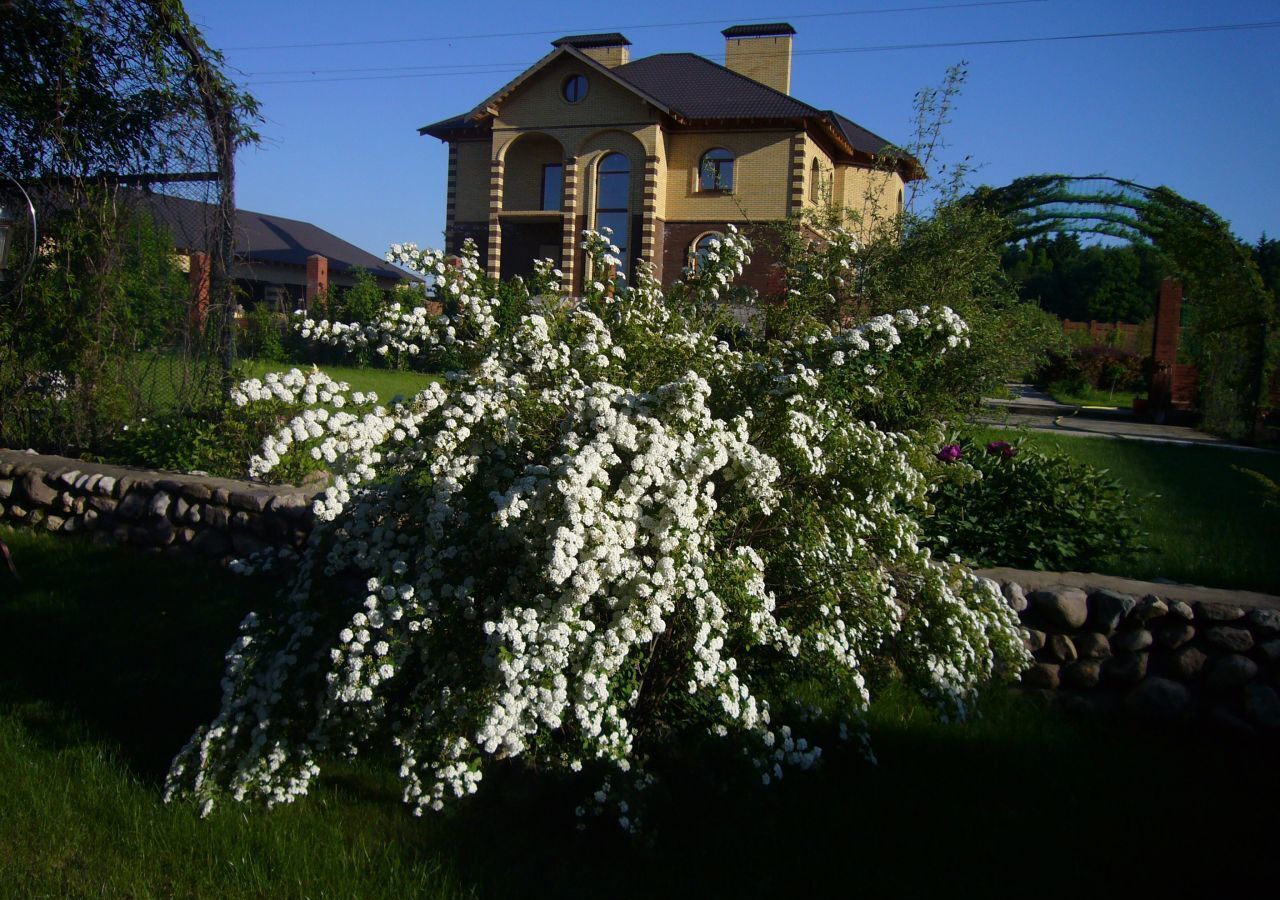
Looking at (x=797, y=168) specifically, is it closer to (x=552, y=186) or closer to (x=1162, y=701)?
(x=552, y=186)

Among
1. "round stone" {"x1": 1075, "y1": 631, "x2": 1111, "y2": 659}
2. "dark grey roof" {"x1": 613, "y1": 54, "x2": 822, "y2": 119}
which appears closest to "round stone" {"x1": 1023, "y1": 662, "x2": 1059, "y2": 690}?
"round stone" {"x1": 1075, "y1": 631, "x2": 1111, "y2": 659}

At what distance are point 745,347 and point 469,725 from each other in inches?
85.6

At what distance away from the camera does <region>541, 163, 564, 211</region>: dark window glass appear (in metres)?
27.3

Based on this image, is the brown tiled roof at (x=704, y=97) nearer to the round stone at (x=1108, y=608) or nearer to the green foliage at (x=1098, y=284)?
the green foliage at (x=1098, y=284)

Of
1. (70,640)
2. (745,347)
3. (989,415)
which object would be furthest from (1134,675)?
(989,415)

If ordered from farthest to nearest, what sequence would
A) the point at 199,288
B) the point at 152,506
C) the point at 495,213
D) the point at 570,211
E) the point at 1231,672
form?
the point at 495,213 < the point at 570,211 < the point at 199,288 < the point at 152,506 < the point at 1231,672

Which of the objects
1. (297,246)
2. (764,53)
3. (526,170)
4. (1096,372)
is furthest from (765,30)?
(297,246)

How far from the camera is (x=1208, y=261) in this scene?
52.1 feet

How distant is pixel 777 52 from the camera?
89.8 feet

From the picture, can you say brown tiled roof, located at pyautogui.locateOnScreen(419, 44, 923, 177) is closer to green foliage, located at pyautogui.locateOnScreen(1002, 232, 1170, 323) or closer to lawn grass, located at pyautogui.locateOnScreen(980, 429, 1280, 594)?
lawn grass, located at pyautogui.locateOnScreen(980, 429, 1280, 594)

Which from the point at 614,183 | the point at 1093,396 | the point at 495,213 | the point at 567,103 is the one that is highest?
the point at 567,103

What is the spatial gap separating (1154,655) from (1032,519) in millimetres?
1066

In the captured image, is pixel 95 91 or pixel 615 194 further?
pixel 615 194

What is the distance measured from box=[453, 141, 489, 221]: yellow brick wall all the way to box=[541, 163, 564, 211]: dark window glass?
165 cm
